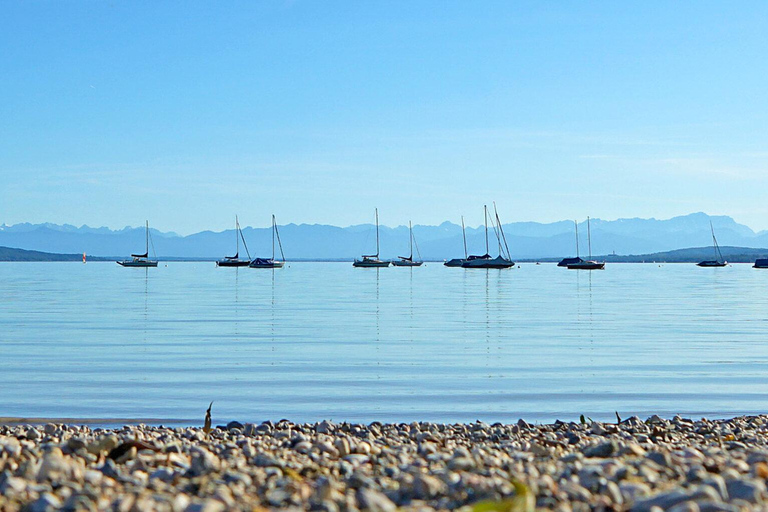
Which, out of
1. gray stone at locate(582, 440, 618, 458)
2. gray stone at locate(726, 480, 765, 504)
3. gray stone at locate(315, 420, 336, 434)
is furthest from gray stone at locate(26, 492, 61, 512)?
gray stone at locate(315, 420, 336, 434)

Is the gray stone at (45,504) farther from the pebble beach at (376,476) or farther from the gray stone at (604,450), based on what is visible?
the gray stone at (604,450)

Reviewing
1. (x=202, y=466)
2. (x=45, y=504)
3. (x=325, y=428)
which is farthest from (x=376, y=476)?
(x=325, y=428)

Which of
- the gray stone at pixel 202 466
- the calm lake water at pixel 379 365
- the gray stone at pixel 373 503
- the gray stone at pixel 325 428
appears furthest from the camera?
the calm lake water at pixel 379 365

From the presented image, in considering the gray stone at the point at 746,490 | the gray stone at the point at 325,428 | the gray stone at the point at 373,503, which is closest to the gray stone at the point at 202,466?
the gray stone at the point at 373,503

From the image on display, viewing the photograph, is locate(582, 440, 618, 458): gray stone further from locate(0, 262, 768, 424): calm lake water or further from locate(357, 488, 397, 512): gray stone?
locate(0, 262, 768, 424): calm lake water

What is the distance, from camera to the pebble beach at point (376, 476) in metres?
5.49

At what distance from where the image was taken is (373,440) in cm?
1077

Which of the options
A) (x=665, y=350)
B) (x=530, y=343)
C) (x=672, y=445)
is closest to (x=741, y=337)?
(x=665, y=350)

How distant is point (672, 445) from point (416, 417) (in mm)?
5314

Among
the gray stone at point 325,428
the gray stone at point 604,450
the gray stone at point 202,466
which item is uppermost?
the gray stone at point 202,466

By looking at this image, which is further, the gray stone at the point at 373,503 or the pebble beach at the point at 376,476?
the pebble beach at the point at 376,476

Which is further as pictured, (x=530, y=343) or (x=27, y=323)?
(x=27, y=323)

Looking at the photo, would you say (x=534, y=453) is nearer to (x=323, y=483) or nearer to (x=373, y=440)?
(x=373, y=440)

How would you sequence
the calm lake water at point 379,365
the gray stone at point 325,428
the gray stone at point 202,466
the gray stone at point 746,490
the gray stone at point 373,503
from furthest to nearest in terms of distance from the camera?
the calm lake water at point 379,365
the gray stone at point 325,428
the gray stone at point 202,466
the gray stone at point 746,490
the gray stone at point 373,503
